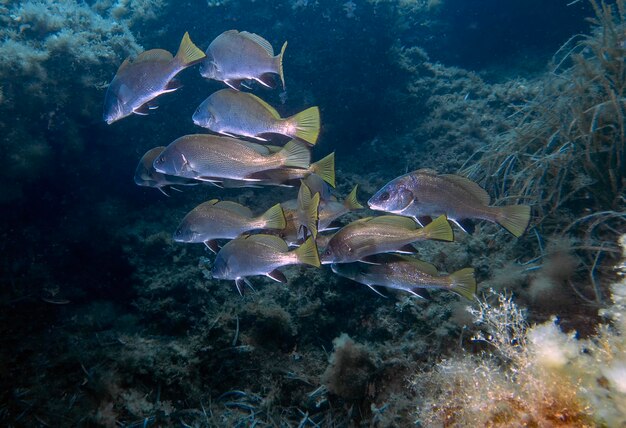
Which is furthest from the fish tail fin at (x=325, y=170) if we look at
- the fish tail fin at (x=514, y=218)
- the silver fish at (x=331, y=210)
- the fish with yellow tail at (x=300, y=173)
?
the fish tail fin at (x=514, y=218)

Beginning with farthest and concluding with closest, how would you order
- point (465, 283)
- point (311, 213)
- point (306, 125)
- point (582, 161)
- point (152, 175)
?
point (152, 175) → point (582, 161) → point (306, 125) → point (465, 283) → point (311, 213)

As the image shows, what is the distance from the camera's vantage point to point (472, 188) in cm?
358

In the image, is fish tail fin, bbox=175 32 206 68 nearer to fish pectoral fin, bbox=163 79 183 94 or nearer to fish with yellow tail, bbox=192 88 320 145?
fish pectoral fin, bbox=163 79 183 94

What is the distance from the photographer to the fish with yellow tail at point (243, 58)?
390 cm

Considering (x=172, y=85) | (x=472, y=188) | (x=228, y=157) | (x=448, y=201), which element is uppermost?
(x=172, y=85)

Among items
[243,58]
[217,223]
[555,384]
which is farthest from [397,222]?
[243,58]

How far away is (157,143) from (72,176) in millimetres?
2036

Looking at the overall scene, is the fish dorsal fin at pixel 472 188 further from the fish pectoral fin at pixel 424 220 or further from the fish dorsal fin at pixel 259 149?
the fish dorsal fin at pixel 259 149

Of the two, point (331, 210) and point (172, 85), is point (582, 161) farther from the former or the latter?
point (172, 85)

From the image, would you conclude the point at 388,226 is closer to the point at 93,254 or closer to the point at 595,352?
the point at 595,352

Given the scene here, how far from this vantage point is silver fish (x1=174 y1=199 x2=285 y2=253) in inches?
152

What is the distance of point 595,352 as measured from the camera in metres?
2.24

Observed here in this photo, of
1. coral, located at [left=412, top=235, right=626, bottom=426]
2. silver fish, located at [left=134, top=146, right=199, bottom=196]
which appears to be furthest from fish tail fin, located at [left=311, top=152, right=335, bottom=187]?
silver fish, located at [left=134, top=146, right=199, bottom=196]

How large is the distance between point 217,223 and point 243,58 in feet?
6.52
